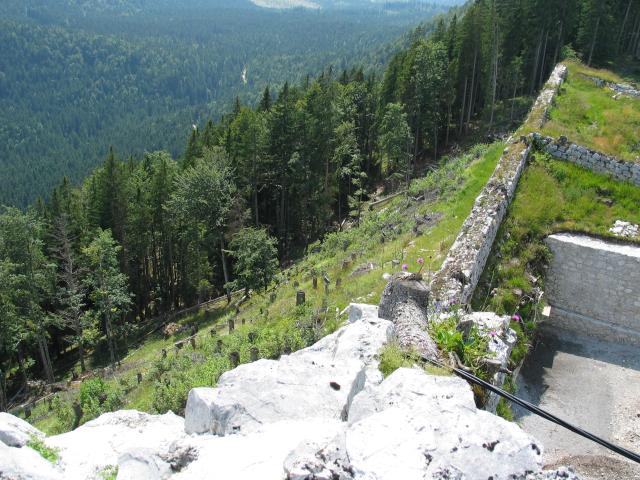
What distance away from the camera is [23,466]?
6051 millimetres

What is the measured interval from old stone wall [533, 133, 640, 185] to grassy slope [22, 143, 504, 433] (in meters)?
3.00

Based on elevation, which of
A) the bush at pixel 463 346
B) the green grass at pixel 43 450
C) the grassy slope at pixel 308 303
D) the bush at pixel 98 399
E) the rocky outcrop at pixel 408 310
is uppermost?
the rocky outcrop at pixel 408 310

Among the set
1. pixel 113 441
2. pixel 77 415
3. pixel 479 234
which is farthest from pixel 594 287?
pixel 77 415

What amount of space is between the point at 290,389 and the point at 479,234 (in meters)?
8.79

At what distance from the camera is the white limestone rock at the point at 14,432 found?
23.5 feet

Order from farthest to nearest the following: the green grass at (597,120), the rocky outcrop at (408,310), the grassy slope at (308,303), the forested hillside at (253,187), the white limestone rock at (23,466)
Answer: the forested hillside at (253,187)
the green grass at (597,120)
the grassy slope at (308,303)
the rocky outcrop at (408,310)
the white limestone rock at (23,466)

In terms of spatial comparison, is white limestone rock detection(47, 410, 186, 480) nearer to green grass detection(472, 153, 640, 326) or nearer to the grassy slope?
the grassy slope

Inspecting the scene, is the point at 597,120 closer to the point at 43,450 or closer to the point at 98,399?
the point at 98,399

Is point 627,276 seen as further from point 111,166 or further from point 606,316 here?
point 111,166

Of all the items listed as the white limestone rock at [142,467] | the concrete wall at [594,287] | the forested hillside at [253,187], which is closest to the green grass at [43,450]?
the white limestone rock at [142,467]

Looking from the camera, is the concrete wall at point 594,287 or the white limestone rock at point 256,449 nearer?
the white limestone rock at point 256,449

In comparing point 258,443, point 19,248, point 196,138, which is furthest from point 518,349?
point 196,138

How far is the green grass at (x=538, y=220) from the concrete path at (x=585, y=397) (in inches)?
42.5

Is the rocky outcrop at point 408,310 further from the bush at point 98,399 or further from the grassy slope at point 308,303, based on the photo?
the bush at point 98,399
